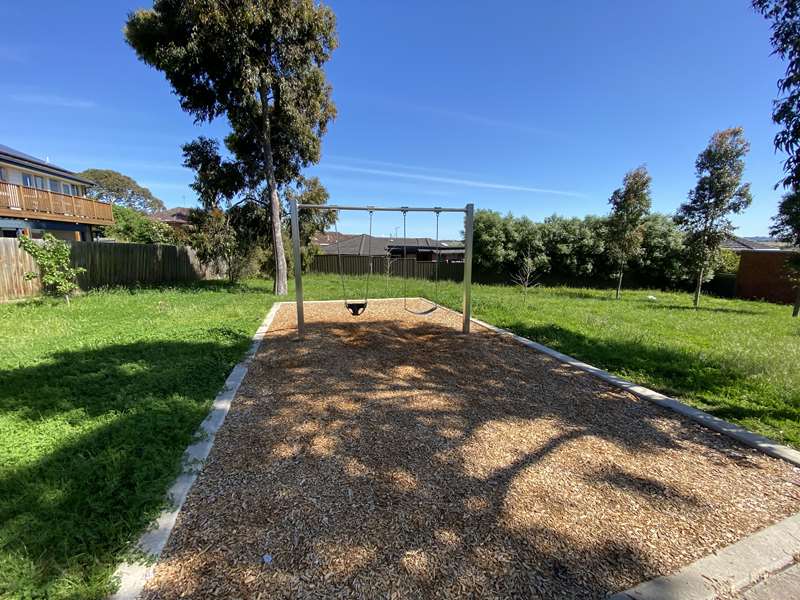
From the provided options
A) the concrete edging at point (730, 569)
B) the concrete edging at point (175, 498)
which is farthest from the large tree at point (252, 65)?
the concrete edging at point (730, 569)

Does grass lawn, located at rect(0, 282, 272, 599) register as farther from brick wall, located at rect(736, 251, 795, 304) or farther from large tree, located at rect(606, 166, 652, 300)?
brick wall, located at rect(736, 251, 795, 304)

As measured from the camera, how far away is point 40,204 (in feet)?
50.3

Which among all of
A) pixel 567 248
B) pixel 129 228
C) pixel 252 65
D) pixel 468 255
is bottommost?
pixel 468 255

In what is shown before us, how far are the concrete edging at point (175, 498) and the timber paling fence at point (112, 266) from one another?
29.7 feet

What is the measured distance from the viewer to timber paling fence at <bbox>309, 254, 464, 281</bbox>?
1830 centimetres

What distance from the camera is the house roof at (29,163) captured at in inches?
629

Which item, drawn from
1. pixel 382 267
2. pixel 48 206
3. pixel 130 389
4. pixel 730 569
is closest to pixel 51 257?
pixel 130 389

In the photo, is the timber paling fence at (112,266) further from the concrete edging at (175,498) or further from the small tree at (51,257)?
the concrete edging at (175,498)

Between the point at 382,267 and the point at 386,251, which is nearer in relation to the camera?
the point at 382,267

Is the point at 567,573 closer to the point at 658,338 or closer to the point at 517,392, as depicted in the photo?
the point at 517,392

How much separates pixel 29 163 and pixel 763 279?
113 ft

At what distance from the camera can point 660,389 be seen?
13.1 ft

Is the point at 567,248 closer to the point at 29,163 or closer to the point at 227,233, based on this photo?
the point at 227,233

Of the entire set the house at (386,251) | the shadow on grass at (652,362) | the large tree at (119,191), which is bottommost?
the shadow on grass at (652,362)
